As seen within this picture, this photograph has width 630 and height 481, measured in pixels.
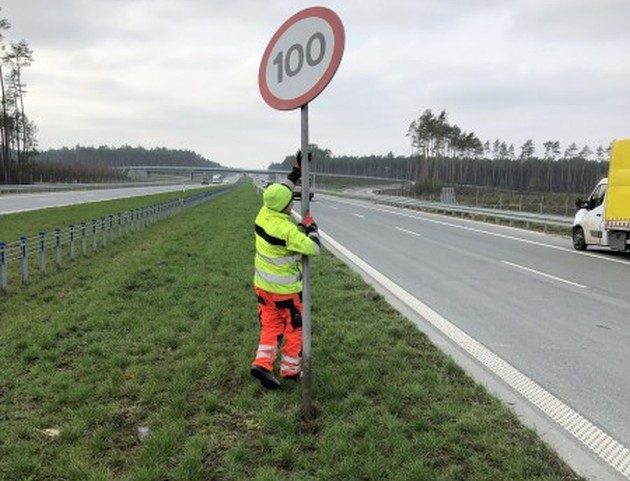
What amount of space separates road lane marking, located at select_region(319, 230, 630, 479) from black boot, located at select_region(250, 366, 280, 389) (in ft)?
7.00

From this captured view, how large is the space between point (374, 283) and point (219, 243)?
6779 millimetres

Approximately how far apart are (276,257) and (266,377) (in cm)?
105

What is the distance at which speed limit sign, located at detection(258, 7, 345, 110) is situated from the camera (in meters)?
4.04

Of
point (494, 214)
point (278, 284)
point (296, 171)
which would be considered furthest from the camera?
point (494, 214)

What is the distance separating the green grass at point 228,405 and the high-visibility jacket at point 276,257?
0.91m

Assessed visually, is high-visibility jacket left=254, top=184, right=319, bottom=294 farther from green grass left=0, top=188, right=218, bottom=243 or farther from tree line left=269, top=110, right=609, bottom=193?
tree line left=269, top=110, right=609, bottom=193

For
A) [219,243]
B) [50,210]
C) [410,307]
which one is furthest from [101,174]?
[410,307]

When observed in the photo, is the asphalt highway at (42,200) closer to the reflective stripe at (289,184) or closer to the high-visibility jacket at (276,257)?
the high-visibility jacket at (276,257)

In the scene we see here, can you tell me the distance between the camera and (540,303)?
8.75 metres

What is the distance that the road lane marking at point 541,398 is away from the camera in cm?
379

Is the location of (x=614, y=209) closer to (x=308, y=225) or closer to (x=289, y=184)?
(x=289, y=184)

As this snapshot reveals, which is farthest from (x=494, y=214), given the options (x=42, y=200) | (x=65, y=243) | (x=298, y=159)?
(x=42, y=200)

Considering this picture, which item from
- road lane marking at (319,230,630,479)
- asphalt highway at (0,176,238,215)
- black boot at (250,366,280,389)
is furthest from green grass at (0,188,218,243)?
black boot at (250,366,280,389)

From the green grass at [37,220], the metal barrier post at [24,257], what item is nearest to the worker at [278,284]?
the metal barrier post at [24,257]
